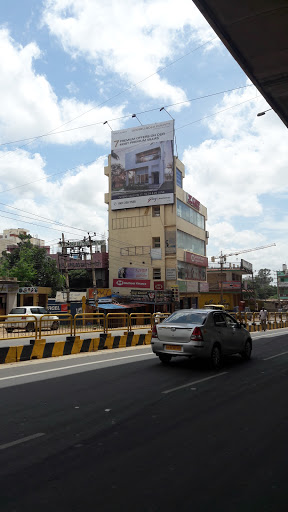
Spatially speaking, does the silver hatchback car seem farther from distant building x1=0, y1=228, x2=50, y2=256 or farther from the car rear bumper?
distant building x1=0, y1=228, x2=50, y2=256

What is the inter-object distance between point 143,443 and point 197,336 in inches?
209

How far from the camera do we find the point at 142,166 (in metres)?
52.1

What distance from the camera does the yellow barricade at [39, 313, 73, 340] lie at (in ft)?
42.0

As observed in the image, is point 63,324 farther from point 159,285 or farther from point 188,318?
point 159,285

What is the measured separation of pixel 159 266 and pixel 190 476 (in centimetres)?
4555

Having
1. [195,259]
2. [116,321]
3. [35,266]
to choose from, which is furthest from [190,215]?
[116,321]

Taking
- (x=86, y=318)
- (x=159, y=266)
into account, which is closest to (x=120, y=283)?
(x=159, y=266)

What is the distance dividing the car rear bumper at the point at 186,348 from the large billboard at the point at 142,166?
131ft

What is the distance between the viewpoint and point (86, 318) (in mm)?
14672

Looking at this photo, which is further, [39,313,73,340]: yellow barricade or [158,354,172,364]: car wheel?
[39,313,73,340]: yellow barricade

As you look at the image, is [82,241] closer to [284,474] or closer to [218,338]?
[218,338]

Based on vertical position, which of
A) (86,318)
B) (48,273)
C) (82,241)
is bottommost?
(86,318)

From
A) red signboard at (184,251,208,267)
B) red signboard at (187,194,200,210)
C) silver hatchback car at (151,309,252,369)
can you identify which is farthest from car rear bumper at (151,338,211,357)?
red signboard at (187,194,200,210)

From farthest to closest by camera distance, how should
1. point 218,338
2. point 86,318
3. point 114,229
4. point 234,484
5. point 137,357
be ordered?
point 114,229
point 86,318
point 137,357
point 218,338
point 234,484
